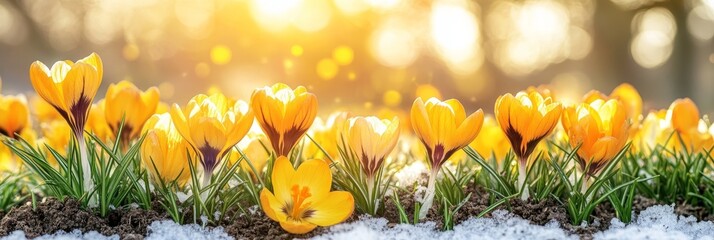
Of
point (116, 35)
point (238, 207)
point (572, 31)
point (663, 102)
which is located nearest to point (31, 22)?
point (116, 35)

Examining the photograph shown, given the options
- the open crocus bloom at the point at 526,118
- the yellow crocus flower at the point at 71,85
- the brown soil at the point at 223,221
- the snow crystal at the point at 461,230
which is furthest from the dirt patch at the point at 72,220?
the open crocus bloom at the point at 526,118

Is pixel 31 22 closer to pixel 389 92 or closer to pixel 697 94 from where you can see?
pixel 389 92

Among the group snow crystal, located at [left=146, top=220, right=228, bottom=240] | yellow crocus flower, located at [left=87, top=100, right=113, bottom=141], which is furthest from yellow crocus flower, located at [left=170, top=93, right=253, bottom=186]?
yellow crocus flower, located at [left=87, top=100, right=113, bottom=141]

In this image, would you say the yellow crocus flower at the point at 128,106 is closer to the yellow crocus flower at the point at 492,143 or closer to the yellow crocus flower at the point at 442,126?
the yellow crocus flower at the point at 442,126

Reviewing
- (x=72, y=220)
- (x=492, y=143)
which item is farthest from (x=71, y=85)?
(x=492, y=143)

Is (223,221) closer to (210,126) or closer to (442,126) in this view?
(210,126)

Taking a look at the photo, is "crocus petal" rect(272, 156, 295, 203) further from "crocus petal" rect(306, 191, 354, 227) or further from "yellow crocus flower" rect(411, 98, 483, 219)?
"yellow crocus flower" rect(411, 98, 483, 219)
